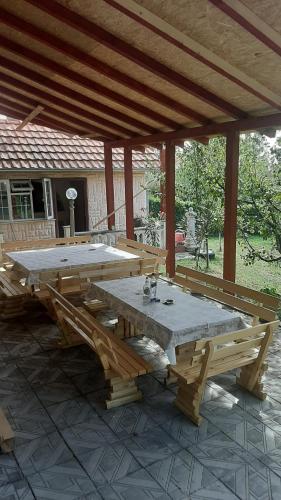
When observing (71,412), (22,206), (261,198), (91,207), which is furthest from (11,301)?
(91,207)

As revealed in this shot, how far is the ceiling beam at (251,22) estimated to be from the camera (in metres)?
3.21

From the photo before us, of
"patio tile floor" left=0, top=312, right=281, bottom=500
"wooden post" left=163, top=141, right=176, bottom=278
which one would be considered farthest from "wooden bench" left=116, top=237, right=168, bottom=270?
"patio tile floor" left=0, top=312, right=281, bottom=500

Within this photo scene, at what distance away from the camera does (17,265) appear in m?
6.34

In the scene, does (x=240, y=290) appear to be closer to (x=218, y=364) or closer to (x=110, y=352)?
(x=218, y=364)

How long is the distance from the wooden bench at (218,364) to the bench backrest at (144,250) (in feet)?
9.25

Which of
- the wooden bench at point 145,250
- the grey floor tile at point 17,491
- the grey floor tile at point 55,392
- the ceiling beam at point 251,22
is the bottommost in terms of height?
the grey floor tile at point 17,491

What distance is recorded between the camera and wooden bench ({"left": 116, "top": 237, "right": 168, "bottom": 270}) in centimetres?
658

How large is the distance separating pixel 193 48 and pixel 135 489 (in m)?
4.13

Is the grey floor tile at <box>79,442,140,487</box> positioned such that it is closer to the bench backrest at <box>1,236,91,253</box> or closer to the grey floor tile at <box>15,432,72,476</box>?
the grey floor tile at <box>15,432,72,476</box>

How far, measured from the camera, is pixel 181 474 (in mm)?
2971

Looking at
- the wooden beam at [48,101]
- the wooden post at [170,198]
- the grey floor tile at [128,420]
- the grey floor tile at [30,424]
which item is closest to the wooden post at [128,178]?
the wooden beam at [48,101]

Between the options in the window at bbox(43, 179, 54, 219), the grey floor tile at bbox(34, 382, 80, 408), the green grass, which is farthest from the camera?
the window at bbox(43, 179, 54, 219)

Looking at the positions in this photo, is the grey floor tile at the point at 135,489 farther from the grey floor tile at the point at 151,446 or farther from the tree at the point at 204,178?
the tree at the point at 204,178

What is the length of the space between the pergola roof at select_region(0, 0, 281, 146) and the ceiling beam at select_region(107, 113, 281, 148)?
0.03 m
